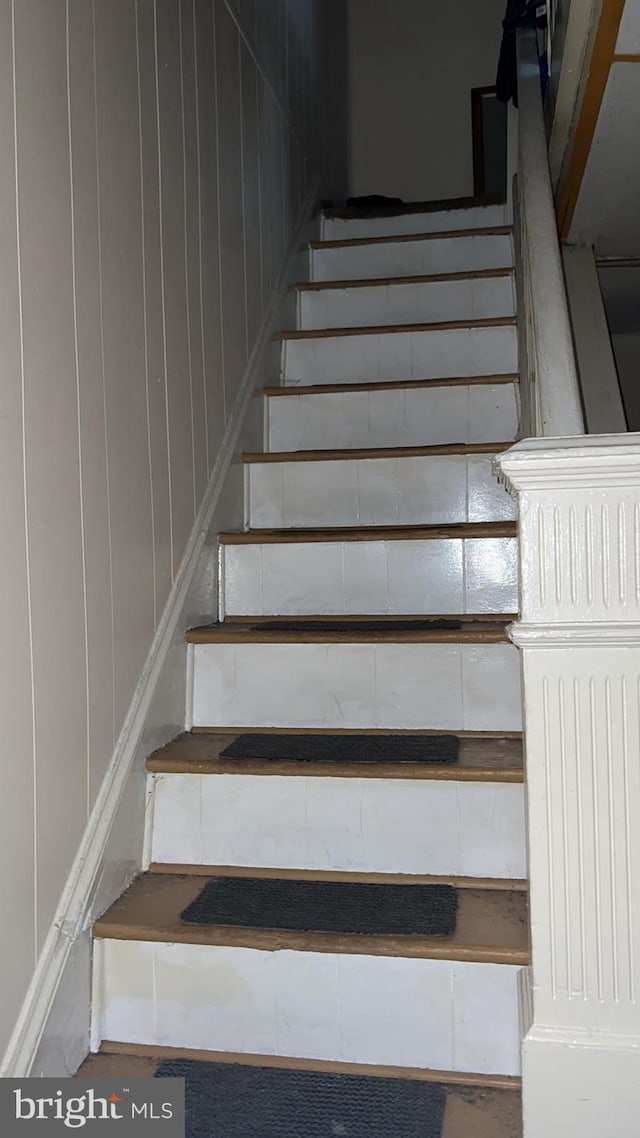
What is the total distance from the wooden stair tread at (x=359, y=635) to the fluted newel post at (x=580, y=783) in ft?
1.72

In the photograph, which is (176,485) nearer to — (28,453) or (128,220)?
(128,220)

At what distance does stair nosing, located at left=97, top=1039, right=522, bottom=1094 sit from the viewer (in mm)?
1296

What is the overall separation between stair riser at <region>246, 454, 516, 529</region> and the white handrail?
59 cm

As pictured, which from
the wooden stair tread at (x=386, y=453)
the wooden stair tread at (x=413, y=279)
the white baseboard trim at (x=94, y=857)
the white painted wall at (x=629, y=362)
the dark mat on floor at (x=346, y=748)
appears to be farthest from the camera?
the white painted wall at (x=629, y=362)

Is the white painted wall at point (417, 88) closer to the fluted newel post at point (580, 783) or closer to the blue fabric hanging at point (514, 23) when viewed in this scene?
the blue fabric hanging at point (514, 23)

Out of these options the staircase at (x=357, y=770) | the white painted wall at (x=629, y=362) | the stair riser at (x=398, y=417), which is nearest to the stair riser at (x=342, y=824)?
the staircase at (x=357, y=770)

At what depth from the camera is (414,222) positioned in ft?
11.0

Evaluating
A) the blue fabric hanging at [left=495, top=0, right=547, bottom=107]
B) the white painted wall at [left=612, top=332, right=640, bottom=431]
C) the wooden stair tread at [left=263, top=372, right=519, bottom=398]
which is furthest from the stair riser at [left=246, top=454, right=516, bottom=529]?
the white painted wall at [left=612, top=332, right=640, bottom=431]

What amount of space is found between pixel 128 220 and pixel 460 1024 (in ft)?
4.95

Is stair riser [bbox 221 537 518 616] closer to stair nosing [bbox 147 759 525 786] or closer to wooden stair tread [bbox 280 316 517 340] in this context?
stair nosing [bbox 147 759 525 786]

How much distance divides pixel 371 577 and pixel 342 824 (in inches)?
27.0

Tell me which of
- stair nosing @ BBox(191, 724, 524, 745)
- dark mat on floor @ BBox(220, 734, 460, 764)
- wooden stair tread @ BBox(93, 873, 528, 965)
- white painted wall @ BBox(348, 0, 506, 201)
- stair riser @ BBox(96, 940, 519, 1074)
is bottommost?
stair riser @ BBox(96, 940, 519, 1074)

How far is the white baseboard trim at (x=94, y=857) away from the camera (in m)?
1.22

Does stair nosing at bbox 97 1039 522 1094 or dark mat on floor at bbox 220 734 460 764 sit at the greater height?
dark mat on floor at bbox 220 734 460 764
